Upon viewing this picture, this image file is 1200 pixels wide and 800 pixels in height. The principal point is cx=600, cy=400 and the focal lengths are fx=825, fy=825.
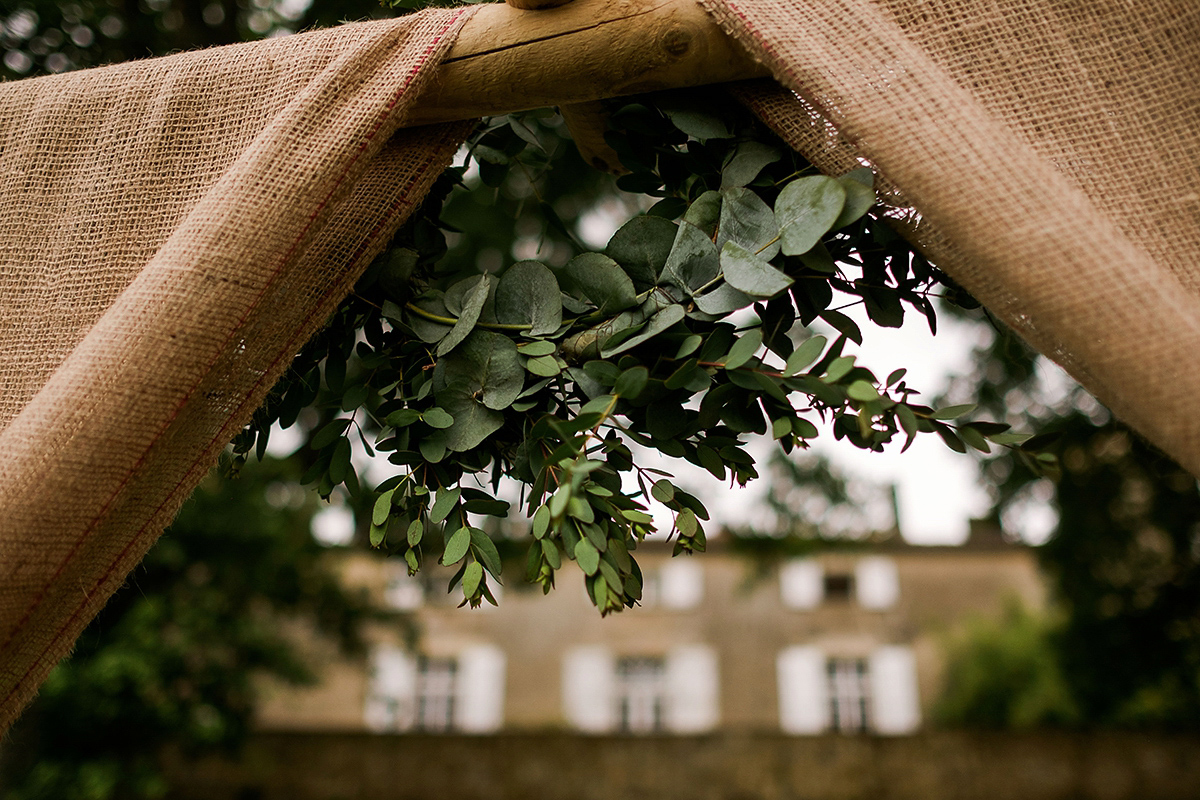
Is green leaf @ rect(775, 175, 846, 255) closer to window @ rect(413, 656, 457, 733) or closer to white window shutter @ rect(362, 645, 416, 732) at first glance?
white window shutter @ rect(362, 645, 416, 732)

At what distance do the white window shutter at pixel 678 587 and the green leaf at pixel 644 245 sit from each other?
1153 centimetres

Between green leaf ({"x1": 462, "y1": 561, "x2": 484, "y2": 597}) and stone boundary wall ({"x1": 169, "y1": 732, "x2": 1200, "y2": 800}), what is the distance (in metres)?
4.78

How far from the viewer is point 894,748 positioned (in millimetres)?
4941

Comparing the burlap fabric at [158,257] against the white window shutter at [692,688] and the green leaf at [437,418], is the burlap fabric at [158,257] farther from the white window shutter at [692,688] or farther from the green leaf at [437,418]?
the white window shutter at [692,688]

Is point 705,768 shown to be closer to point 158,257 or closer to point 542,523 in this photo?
point 542,523

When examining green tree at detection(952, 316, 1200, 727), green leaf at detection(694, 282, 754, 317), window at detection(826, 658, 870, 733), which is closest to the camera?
green leaf at detection(694, 282, 754, 317)

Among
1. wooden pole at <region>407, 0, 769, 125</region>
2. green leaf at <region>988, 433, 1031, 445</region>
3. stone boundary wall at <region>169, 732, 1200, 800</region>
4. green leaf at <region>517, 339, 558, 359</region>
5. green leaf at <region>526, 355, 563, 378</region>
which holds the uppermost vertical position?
wooden pole at <region>407, 0, 769, 125</region>

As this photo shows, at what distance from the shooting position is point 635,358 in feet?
2.40

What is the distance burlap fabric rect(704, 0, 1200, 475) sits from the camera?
594 mm

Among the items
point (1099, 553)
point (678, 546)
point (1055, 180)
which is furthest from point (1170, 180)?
point (1099, 553)

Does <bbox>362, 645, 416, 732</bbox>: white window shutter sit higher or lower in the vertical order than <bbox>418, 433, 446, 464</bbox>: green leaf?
lower

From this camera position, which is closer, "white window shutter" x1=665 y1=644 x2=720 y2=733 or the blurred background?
the blurred background

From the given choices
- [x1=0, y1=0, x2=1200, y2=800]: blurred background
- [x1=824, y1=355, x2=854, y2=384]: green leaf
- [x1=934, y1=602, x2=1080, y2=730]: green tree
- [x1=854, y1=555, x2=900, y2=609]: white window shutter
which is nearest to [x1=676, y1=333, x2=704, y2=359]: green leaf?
[x1=824, y1=355, x2=854, y2=384]: green leaf

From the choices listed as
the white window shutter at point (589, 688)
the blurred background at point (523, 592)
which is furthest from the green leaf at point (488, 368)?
the white window shutter at point (589, 688)
